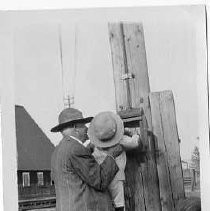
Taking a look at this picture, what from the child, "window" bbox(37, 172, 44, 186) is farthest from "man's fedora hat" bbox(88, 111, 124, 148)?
"window" bbox(37, 172, 44, 186)

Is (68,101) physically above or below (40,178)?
above

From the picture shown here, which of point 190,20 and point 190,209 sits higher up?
point 190,20

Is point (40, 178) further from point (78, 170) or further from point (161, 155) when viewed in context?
point (161, 155)

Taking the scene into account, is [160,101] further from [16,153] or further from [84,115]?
[16,153]

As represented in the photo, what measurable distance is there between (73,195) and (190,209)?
25cm

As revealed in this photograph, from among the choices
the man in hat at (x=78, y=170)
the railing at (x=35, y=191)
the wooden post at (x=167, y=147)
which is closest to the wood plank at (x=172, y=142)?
the wooden post at (x=167, y=147)

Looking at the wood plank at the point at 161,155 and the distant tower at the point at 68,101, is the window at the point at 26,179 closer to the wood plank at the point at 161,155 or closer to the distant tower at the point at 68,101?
the distant tower at the point at 68,101

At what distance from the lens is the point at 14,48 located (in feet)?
4.00

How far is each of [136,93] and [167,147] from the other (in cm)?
13

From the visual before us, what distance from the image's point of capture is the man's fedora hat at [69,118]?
1218 millimetres

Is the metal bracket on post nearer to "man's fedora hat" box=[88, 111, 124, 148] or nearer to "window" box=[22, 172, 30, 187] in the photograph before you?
"man's fedora hat" box=[88, 111, 124, 148]

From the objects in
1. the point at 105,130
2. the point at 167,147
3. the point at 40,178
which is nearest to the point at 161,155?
the point at 167,147

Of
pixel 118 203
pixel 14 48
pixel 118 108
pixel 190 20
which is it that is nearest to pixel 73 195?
pixel 118 203

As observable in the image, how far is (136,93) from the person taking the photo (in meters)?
1.24
